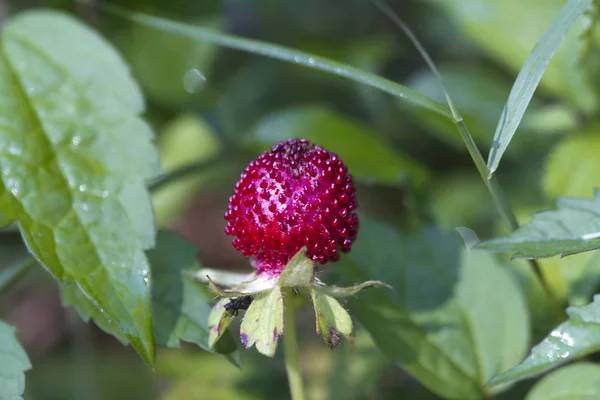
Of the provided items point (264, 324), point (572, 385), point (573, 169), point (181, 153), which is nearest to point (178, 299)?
point (264, 324)

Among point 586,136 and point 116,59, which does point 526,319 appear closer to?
point 586,136

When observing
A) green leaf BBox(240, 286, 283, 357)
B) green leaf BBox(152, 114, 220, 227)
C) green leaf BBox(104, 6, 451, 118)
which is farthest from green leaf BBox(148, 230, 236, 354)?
green leaf BBox(152, 114, 220, 227)

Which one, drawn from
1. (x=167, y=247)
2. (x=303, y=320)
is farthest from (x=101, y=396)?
(x=167, y=247)

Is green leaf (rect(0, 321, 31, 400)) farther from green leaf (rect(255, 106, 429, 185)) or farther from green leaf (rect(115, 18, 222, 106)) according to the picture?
green leaf (rect(115, 18, 222, 106))

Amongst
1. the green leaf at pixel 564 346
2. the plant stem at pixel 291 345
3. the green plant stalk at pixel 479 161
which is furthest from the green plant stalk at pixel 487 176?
the plant stem at pixel 291 345

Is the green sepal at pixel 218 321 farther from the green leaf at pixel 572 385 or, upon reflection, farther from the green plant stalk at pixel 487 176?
the green leaf at pixel 572 385

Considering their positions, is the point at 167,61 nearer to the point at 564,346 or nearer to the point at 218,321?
the point at 218,321

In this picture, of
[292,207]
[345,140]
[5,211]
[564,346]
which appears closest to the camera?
[564,346]
